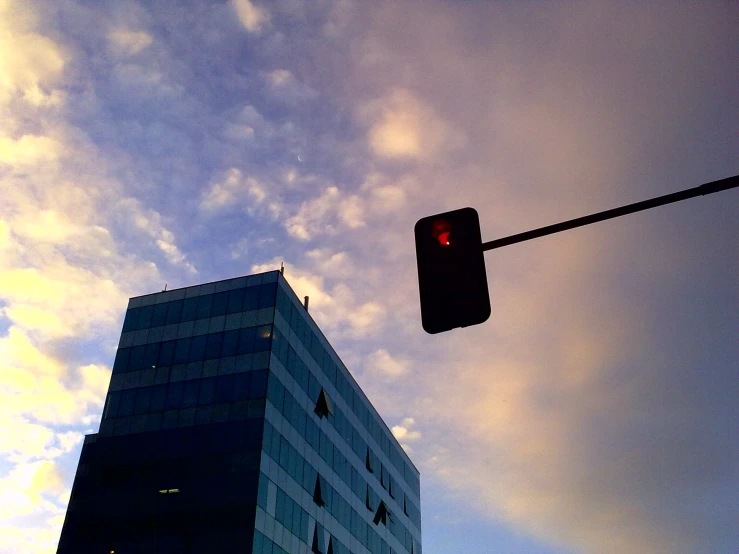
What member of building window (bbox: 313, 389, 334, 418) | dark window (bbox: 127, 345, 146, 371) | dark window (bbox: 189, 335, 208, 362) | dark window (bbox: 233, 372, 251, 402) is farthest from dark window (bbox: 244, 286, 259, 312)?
building window (bbox: 313, 389, 334, 418)

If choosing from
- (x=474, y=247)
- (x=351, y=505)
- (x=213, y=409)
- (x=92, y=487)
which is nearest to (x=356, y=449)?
(x=351, y=505)

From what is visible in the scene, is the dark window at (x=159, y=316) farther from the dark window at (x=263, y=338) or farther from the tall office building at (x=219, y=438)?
the dark window at (x=263, y=338)

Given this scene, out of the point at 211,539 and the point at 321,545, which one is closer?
the point at 211,539

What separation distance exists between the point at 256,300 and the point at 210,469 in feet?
40.5

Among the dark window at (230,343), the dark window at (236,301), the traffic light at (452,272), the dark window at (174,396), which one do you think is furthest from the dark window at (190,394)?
the traffic light at (452,272)

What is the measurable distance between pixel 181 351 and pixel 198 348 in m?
1.44

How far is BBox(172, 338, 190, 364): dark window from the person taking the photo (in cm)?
4703

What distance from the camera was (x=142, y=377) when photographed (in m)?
47.8

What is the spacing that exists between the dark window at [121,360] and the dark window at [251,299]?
10.5 m

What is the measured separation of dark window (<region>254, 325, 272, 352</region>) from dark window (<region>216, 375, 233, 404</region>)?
111 inches

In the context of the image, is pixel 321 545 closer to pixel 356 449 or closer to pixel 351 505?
pixel 351 505

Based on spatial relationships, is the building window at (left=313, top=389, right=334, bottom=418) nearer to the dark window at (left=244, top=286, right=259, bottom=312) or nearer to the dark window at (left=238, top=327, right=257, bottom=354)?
the dark window at (left=238, top=327, right=257, bottom=354)

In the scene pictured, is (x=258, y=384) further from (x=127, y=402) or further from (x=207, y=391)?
(x=127, y=402)

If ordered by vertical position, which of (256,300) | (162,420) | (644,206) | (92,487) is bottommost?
(644,206)
